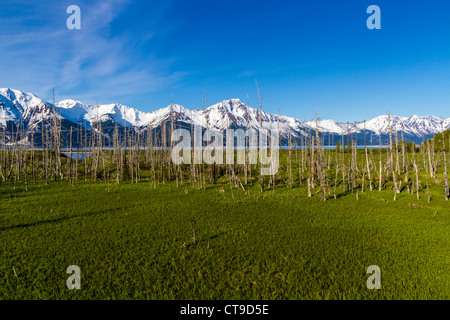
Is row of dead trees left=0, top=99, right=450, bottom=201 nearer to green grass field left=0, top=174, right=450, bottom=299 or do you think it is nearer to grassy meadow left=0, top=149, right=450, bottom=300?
grassy meadow left=0, top=149, right=450, bottom=300

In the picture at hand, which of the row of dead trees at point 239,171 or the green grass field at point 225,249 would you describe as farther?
the row of dead trees at point 239,171

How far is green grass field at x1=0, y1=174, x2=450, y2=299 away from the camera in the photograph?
870 cm

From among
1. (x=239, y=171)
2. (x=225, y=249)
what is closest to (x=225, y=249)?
(x=225, y=249)

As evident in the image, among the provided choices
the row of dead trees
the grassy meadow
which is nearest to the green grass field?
the grassy meadow

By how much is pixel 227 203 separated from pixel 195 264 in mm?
12287

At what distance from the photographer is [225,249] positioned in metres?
12.1

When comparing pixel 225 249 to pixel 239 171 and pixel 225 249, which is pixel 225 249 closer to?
pixel 225 249

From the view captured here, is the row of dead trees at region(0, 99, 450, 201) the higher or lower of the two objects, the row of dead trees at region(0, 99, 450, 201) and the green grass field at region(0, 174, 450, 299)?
the higher

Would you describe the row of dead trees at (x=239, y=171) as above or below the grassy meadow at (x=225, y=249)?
above

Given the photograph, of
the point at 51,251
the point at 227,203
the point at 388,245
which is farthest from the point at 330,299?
the point at 227,203

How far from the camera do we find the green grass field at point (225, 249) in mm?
8703

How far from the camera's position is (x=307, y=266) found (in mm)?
10266

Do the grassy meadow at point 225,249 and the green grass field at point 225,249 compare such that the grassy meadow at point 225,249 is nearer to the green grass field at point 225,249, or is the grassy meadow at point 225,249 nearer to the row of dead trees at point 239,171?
the green grass field at point 225,249

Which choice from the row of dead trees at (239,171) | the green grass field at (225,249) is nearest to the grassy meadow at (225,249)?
the green grass field at (225,249)
